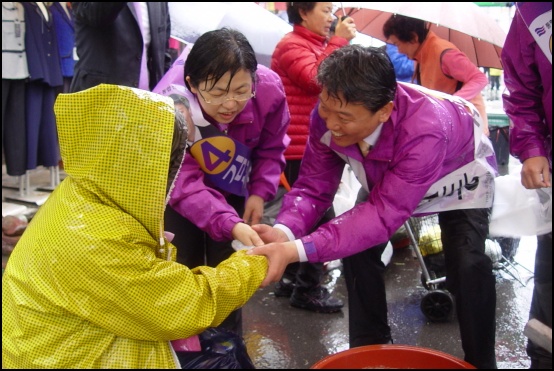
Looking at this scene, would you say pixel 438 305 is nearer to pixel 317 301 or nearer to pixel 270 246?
pixel 317 301

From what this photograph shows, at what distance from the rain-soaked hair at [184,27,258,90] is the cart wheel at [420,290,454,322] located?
1810mm

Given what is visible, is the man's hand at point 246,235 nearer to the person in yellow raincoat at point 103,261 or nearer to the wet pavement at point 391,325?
the person in yellow raincoat at point 103,261

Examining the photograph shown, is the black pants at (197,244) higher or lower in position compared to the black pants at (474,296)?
lower

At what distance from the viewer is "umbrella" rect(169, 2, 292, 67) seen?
12.7 ft

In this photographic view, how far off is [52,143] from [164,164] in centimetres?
457

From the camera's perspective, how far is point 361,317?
8.87ft

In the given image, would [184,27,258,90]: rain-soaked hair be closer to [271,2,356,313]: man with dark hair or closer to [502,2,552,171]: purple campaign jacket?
[502,2,552,171]: purple campaign jacket

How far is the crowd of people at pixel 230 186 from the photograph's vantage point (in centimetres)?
166

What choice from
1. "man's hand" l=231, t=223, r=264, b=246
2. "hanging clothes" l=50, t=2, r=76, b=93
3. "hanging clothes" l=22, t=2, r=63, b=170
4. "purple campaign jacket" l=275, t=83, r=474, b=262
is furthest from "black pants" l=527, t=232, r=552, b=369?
"hanging clothes" l=50, t=2, r=76, b=93

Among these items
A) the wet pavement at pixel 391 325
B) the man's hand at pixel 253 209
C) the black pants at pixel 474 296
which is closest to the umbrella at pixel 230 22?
the man's hand at pixel 253 209

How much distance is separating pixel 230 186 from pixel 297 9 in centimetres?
144

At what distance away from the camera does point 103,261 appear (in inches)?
62.8

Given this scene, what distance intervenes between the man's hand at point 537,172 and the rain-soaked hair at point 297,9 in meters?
1.80

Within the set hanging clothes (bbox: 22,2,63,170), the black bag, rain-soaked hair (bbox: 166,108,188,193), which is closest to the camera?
rain-soaked hair (bbox: 166,108,188,193)
